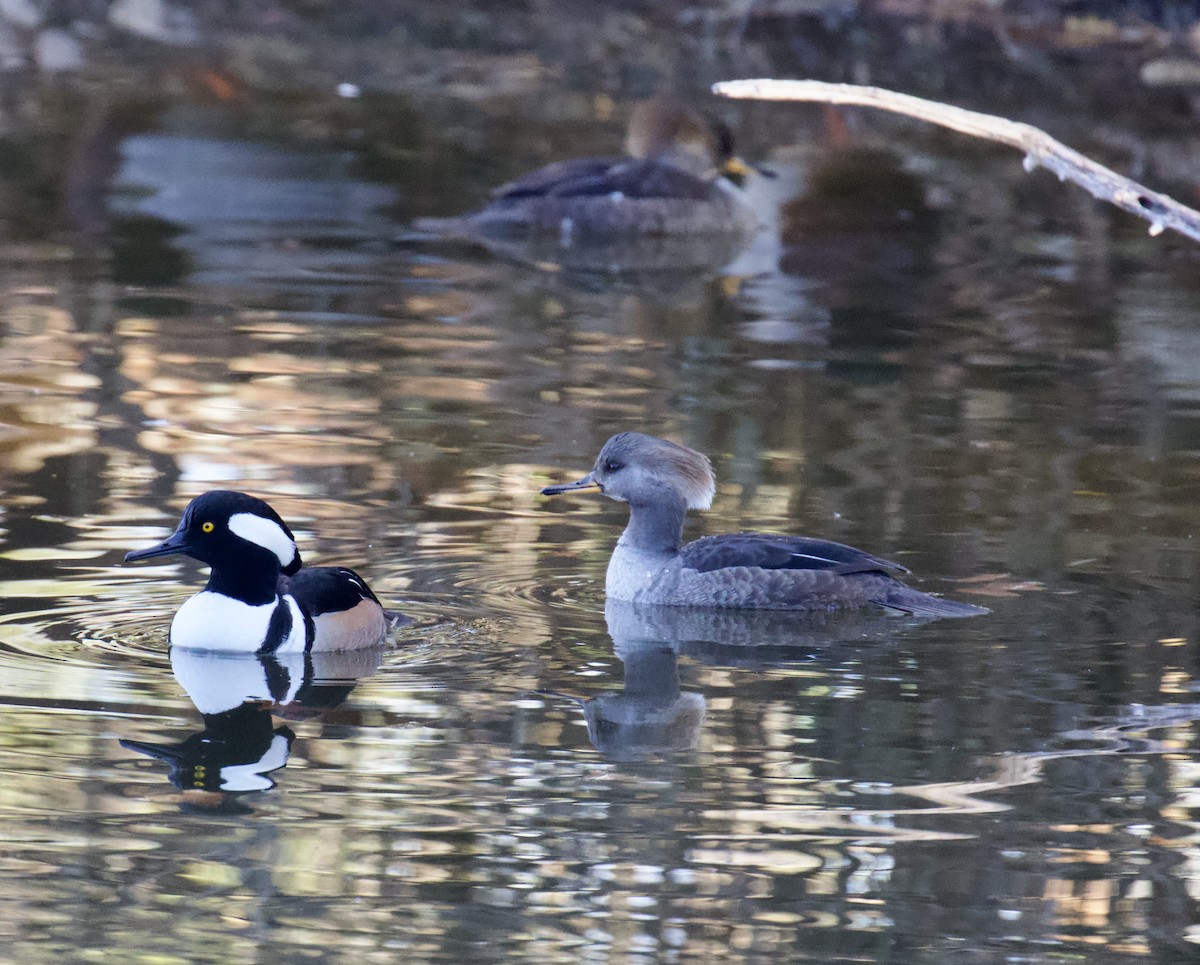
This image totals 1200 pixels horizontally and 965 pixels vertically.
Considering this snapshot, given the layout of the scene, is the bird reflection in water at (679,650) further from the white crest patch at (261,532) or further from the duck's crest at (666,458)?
the white crest patch at (261,532)

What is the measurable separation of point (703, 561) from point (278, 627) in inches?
66.0

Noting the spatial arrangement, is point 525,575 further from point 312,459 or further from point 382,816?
point 382,816

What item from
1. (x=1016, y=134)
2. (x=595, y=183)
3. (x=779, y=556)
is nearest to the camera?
(x=1016, y=134)

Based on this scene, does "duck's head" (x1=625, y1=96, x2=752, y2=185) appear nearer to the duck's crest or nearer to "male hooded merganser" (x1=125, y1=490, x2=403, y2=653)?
the duck's crest

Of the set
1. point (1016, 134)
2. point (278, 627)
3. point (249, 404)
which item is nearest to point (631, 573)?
point (278, 627)

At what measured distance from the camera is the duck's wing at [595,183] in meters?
16.5

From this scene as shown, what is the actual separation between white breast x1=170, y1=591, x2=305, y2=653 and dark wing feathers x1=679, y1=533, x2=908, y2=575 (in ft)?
5.35

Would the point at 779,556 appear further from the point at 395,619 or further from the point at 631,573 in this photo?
the point at 395,619

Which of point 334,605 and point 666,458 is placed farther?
point 666,458

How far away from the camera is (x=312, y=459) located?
383 inches

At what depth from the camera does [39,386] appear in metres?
11.0

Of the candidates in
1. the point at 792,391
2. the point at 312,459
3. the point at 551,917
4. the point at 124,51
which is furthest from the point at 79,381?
the point at 124,51

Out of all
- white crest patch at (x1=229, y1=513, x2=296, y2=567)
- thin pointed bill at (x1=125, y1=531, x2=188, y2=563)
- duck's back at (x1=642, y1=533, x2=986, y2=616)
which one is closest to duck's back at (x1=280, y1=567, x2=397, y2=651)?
white crest patch at (x1=229, y1=513, x2=296, y2=567)

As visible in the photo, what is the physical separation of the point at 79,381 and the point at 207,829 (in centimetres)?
587
